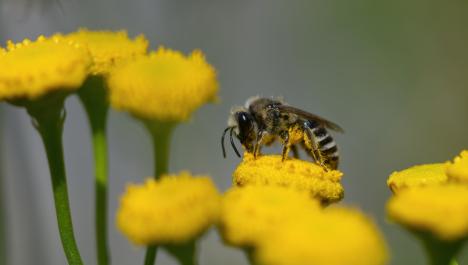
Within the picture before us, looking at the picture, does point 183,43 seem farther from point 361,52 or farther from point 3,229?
point 3,229

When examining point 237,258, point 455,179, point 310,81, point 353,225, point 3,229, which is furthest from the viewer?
point 310,81

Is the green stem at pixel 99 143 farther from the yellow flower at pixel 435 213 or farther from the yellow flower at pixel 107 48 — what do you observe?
the yellow flower at pixel 435 213

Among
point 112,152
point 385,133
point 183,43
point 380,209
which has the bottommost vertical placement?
point 380,209

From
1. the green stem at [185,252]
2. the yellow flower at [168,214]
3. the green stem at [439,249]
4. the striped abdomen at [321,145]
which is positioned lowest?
the green stem at [439,249]

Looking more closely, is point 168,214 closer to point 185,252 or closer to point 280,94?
point 185,252

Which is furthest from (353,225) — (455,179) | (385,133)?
(385,133)

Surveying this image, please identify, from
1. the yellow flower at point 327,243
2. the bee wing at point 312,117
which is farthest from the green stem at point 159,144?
the bee wing at point 312,117
